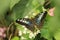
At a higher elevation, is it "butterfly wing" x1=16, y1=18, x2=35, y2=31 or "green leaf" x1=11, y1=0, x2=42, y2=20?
"green leaf" x1=11, y1=0, x2=42, y2=20

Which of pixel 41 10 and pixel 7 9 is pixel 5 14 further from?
pixel 41 10

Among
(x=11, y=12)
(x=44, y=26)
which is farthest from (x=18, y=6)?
(x=44, y=26)

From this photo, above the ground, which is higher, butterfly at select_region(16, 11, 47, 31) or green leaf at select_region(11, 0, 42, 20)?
green leaf at select_region(11, 0, 42, 20)

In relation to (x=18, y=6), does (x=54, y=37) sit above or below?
below

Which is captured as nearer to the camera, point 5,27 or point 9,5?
point 9,5

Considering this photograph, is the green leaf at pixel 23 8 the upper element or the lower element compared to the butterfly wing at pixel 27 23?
upper

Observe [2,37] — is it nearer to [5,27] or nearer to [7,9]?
[5,27]

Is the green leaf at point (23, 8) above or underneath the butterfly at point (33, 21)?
above

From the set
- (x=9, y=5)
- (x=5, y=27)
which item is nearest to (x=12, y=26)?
(x=5, y=27)
